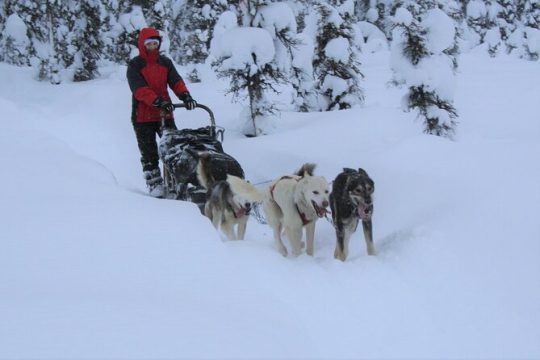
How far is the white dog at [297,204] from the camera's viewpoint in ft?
15.8

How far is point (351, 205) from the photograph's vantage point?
4746mm

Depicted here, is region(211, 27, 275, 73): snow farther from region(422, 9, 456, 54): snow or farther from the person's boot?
the person's boot

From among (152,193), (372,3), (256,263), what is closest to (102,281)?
(256,263)

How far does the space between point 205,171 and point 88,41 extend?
1960 centimetres

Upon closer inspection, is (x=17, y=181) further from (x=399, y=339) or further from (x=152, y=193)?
(x=399, y=339)

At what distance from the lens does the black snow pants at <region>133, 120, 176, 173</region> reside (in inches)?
265

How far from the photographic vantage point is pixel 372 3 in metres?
29.2

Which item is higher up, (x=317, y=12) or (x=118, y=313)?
(x=317, y=12)

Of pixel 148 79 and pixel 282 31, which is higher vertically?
pixel 282 31

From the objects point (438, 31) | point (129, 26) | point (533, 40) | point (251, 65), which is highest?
point (129, 26)

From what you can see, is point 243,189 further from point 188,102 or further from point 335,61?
point 335,61

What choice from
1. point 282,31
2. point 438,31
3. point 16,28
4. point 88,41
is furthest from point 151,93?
point 88,41

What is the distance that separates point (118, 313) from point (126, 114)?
13005 millimetres

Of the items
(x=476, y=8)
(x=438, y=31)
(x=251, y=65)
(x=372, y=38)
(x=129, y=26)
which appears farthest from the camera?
(x=372, y=38)
